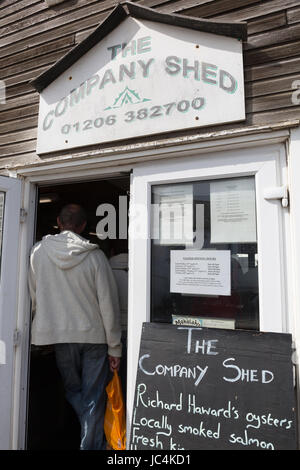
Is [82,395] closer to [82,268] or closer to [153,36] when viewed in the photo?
[82,268]

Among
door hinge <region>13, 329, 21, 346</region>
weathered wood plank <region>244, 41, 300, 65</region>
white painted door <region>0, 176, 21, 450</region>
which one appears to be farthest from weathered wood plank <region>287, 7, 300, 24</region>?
door hinge <region>13, 329, 21, 346</region>

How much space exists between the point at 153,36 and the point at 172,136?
737 mm

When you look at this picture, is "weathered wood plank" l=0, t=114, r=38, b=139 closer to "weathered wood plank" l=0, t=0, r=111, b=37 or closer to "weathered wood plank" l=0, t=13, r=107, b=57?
"weathered wood plank" l=0, t=13, r=107, b=57

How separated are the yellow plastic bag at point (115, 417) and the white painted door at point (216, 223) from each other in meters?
0.37

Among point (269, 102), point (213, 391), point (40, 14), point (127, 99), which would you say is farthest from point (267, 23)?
point (213, 391)

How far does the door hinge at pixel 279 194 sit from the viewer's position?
72.1 inches

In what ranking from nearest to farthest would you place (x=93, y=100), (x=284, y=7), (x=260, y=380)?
(x=260, y=380) → (x=284, y=7) → (x=93, y=100)

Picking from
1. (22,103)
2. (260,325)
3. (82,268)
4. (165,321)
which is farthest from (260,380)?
(22,103)

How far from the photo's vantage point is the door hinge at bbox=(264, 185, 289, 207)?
6.00 feet

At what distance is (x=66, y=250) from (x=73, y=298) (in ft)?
1.24

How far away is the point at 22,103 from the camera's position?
279cm

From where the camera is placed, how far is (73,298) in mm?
2492

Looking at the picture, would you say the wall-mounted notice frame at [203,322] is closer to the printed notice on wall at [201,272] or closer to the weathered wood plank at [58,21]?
the printed notice on wall at [201,272]

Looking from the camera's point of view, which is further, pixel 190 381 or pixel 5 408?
pixel 5 408
